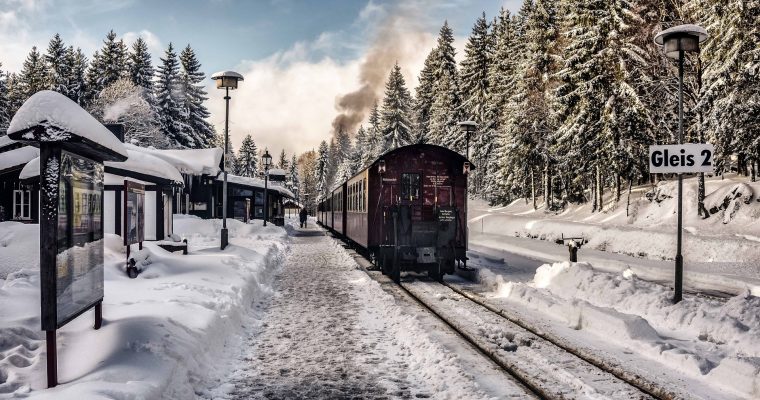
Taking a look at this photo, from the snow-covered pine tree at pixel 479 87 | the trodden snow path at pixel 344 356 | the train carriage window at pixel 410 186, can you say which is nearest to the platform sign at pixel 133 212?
the trodden snow path at pixel 344 356

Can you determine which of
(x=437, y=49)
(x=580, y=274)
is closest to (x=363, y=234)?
(x=580, y=274)

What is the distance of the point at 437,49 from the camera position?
65.8 meters

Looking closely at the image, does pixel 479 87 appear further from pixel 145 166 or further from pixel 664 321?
pixel 664 321

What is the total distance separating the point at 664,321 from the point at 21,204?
83.3 ft

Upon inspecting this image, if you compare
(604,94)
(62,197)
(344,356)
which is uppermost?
(604,94)

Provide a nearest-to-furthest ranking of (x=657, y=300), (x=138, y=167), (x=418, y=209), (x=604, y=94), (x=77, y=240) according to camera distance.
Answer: (x=77, y=240)
(x=657, y=300)
(x=418, y=209)
(x=138, y=167)
(x=604, y=94)

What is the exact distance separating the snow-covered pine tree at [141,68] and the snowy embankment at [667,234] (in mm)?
40068

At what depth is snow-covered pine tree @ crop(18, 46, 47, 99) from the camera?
61.7 m

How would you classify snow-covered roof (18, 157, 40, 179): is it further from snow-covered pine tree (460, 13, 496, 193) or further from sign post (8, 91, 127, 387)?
snow-covered pine tree (460, 13, 496, 193)

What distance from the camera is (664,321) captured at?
848cm

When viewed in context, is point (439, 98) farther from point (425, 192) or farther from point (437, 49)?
point (425, 192)

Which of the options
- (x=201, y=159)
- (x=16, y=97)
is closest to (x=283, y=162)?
(x=16, y=97)

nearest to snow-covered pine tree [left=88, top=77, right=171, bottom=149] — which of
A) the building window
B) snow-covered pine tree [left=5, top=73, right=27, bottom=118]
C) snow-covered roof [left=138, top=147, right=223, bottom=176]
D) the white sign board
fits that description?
snow-covered roof [left=138, top=147, right=223, bottom=176]

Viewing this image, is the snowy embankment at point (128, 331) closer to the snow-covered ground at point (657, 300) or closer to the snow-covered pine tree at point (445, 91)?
the snow-covered ground at point (657, 300)
